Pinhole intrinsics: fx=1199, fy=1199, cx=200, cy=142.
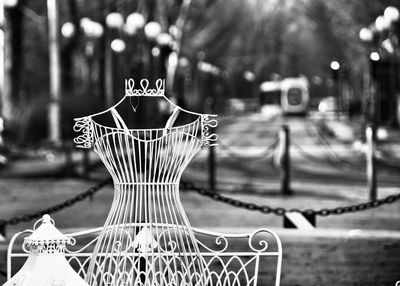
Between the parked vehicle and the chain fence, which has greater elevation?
the parked vehicle

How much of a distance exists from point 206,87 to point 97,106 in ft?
134

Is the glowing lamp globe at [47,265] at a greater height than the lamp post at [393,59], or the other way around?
the lamp post at [393,59]

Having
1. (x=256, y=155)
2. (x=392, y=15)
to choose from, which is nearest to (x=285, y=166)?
(x=392, y=15)

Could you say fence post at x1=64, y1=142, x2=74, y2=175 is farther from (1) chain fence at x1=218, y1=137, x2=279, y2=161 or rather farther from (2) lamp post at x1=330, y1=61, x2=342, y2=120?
(2) lamp post at x1=330, y1=61, x2=342, y2=120

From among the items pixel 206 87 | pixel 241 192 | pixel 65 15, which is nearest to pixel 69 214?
pixel 241 192

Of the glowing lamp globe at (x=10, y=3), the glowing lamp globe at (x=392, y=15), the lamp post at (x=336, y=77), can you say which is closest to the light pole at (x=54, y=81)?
the glowing lamp globe at (x=10, y=3)

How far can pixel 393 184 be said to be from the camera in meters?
19.7

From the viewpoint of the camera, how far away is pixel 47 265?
5.33m

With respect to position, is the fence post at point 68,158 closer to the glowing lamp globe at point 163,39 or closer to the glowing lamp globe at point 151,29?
the glowing lamp globe at point 151,29

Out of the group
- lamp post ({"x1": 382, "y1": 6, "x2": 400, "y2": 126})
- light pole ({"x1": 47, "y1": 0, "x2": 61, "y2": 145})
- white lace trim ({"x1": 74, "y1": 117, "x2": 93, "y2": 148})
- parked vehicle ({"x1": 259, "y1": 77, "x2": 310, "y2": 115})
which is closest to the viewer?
white lace trim ({"x1": 74, "y1": 117, "x2": 93, "y2": 148})

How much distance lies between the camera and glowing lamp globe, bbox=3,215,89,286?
17.4ft

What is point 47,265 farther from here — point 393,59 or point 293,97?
point 293,97

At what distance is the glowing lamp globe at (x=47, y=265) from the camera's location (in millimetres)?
5297

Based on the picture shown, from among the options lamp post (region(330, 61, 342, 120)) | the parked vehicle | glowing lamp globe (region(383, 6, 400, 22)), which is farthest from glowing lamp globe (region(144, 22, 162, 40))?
the parked vehicle
